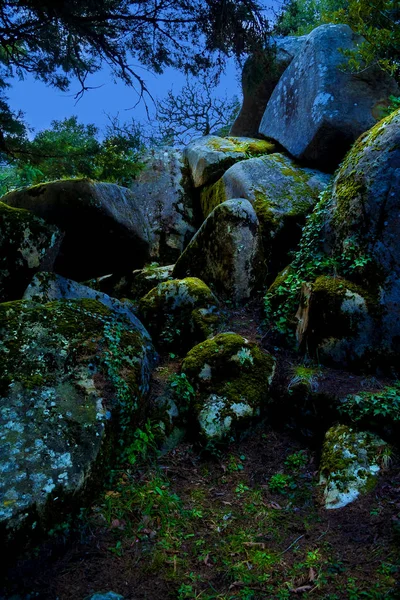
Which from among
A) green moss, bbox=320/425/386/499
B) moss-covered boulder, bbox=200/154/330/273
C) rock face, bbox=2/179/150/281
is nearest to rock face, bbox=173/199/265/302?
moss-covered boulder, bbox=200/154/330/273

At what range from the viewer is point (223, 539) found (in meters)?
3.48

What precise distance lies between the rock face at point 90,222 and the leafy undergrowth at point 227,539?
14.0 ft

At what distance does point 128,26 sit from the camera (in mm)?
5281

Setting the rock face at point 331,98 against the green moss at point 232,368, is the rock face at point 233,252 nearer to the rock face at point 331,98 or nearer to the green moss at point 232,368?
the green moss at point 232,368

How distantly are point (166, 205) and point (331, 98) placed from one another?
5560 millimetres

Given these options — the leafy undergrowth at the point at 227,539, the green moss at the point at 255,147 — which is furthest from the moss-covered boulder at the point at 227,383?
the green moss at the point at 255,147

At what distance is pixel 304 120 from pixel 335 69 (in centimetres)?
125

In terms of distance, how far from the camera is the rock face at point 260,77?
5.50 m

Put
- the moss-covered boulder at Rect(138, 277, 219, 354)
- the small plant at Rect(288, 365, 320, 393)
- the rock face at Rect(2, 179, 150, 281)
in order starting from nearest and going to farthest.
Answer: the small plant at Rect(288, 365, 320, 393)
the rock face at Rect(2, 179, 150, 281)
the moss-covered boulder at Rect(138, 277, 219, 354)

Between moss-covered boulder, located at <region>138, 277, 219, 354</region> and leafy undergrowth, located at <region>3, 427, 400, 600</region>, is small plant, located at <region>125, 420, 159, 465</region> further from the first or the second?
moss-covered boulder, located at <region>138, 277, 219, 354</region>

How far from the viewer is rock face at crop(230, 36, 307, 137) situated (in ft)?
18.0

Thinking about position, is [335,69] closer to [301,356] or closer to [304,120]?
[304,120]

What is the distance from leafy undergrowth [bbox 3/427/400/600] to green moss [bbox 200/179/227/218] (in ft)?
23.7

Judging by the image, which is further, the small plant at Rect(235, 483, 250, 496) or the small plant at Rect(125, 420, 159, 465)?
the small plant at Rect(125, 420, 159, 465)
